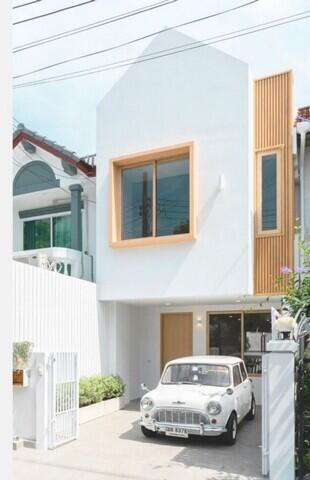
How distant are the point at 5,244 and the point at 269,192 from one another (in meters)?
10.2

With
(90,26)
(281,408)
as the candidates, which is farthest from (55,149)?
(281,408)

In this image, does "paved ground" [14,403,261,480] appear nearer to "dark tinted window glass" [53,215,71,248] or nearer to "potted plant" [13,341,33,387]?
"potted plant" [13,341,33,387]

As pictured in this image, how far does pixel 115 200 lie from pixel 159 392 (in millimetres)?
4917

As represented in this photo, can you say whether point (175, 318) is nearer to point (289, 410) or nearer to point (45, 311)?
point (45, 311)

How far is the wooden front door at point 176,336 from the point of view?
13750 mm

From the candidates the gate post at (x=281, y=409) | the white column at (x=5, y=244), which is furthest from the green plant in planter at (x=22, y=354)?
the white column at (x=5, y=244)

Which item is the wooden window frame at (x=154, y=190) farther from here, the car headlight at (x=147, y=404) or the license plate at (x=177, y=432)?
the license plate at (x=177, y=432)

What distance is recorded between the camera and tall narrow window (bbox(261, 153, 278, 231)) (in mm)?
10625

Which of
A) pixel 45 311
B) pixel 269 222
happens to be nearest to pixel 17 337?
pixel 45 311

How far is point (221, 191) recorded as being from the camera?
10.7 m

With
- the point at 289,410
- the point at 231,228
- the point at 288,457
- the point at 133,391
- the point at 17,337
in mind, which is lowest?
the point at 133,391

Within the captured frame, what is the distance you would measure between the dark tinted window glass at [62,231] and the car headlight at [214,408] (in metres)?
7.63

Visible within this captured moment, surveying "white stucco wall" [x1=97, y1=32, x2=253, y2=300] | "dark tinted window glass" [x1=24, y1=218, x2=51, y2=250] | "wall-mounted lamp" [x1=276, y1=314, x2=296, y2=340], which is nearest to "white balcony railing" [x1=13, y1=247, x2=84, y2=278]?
"white stucco wall" [x1=97, y1=32, x2=253, y2=300]

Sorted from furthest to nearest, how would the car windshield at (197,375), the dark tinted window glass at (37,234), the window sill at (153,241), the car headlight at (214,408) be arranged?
the dark tinted window glass at (37,234), the window sill at (153,241), the car windshield at (197,375), the car headlight at (214,408)
